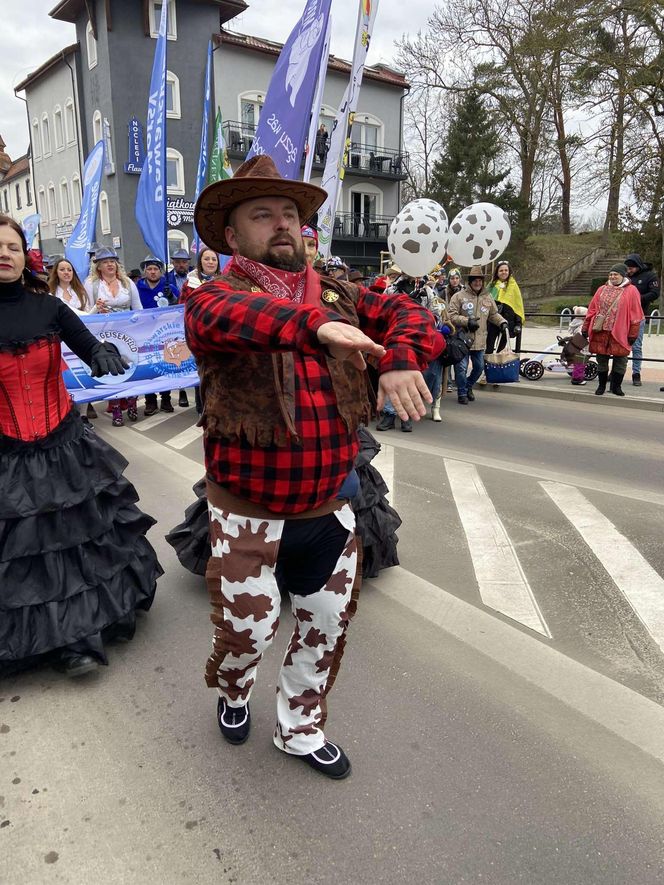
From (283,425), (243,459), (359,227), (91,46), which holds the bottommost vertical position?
(243,459)

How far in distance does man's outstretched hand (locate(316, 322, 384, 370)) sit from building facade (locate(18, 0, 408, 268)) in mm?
Answer: 24434

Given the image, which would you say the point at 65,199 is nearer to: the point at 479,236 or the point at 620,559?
the point at 479,236

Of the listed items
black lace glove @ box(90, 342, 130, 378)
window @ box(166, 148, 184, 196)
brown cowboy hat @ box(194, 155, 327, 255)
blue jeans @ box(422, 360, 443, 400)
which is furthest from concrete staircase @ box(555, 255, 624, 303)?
brown cowboy hat @ box(194, 155, 327, 255)

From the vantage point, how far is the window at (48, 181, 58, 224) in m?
33.8

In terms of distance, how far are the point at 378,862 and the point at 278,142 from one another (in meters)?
7.33

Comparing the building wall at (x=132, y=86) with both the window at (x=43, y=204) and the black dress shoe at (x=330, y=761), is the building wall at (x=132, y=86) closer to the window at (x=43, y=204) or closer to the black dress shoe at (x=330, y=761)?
the window at (x=43, y=204)

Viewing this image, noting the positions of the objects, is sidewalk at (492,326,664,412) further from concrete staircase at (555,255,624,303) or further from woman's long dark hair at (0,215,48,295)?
concrete staircase at (555,255,624,303)

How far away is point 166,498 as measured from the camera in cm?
525

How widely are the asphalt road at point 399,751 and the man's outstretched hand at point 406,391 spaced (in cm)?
133

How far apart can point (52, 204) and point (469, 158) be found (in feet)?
71.0

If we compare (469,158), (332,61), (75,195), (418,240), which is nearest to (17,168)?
(75,195)

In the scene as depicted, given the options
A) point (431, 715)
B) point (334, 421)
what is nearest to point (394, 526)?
point (431, 715)

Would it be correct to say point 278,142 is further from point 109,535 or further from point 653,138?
point 653,138

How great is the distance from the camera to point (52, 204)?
3419cm
